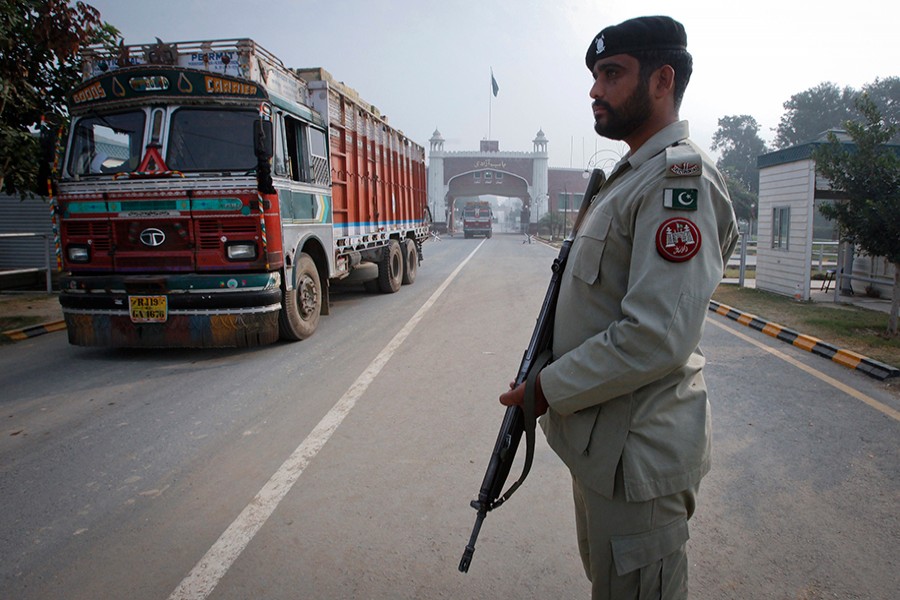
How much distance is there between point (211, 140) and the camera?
6.60 meters

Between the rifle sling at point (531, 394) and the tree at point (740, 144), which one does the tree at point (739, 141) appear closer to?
the tree at point (740, 144)

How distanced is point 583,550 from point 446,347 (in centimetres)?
543

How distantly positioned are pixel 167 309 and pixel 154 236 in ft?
2.59

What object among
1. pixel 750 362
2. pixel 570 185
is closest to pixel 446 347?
pixel 750 362

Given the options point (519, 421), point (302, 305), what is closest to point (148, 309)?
point (302, 305)

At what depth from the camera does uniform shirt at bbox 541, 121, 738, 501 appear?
145 centimetres

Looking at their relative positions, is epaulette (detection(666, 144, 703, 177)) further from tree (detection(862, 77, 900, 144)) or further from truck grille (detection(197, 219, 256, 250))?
tree (detection(862, 77, 900, 144))

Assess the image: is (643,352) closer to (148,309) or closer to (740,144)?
(148,309)

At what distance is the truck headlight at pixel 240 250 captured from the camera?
646 cm

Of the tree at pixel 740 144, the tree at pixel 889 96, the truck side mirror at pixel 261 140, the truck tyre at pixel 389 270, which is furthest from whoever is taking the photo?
the tree at pixel 740 144

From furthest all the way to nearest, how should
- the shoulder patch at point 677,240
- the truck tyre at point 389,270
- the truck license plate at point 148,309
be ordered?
the truck tyre at point 389,270
the truck license plate at point 148,309
the shoulder patch at point 677,240

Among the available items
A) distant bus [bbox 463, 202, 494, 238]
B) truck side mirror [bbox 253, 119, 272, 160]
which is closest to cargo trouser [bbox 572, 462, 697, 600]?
truck side mirror [bbox 253, 119, 272, 160]

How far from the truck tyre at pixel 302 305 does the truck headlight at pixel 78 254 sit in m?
2.09

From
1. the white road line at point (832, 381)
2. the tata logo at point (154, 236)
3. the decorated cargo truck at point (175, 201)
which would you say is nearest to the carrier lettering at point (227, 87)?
the decorated cargo truck at point (175, 201)
